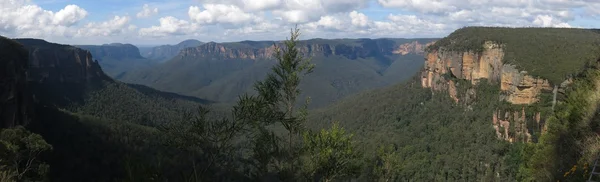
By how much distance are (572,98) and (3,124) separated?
56207 mm

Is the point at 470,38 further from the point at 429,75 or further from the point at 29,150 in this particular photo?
the point at 29,150

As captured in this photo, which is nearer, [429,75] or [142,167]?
[142,167]

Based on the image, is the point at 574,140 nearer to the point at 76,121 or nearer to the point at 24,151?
the point at 24,151

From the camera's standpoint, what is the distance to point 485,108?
71375 millimetres

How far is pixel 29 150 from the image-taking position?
32312mm

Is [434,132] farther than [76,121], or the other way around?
[434,132]

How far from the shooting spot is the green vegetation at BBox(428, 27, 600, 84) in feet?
194

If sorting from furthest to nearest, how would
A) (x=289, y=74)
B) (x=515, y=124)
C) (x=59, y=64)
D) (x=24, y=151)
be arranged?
(x=59, y=64) → (x=515, y=124) → (x=24, y=151) → (x=289, y=74)

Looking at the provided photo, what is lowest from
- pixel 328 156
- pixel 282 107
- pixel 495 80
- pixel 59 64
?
pixel 495 80

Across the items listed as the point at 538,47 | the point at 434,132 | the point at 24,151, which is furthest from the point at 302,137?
the point at 538,47

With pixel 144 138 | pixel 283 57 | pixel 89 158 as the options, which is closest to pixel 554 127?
pixel 283 57

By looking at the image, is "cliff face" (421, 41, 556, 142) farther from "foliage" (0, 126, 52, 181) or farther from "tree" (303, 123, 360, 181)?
"foliage" (0, 126, 52, 181)

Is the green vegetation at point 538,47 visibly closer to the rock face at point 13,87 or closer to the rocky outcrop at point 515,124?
the rocky outcrop at point 515,124

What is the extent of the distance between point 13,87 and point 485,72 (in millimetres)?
76863
